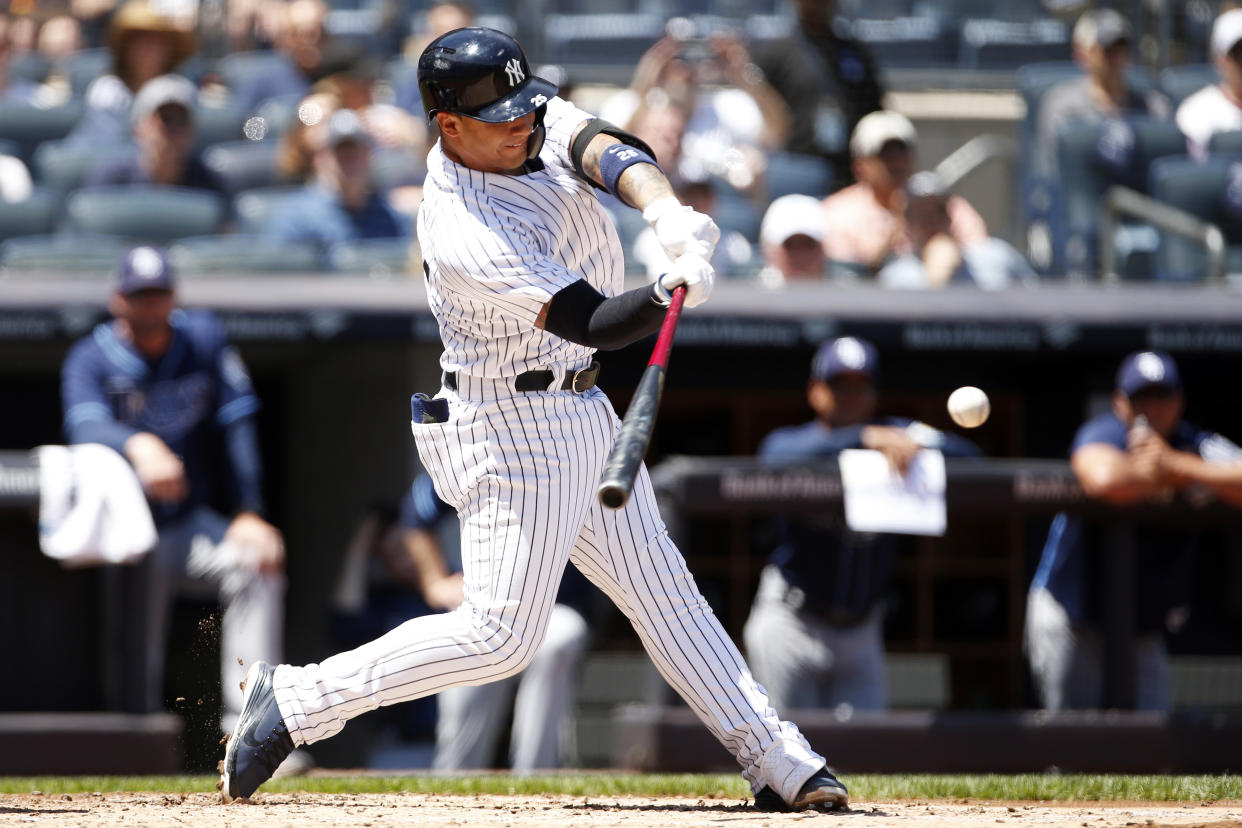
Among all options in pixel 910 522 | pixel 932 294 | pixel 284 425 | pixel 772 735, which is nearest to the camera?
pixel 772 735

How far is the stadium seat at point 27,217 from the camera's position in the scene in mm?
6988

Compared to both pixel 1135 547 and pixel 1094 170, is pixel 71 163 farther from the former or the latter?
pixel 1135 547

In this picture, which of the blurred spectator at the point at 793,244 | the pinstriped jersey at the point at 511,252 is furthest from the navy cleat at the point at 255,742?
the blurred spectator at the point at 793,244

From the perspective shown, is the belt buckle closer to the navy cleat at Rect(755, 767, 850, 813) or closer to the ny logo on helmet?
the ny logo on helmet

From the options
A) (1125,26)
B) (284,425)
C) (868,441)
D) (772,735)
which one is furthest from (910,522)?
(1125,26)

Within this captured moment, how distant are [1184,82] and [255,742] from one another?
6353mm

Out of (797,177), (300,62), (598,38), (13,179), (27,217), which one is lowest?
(27,217)

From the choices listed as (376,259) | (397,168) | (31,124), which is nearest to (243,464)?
(376,259)

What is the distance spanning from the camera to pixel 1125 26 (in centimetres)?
874

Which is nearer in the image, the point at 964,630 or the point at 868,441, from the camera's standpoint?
the point at 868,441

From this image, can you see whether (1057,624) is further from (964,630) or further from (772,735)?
(772,735)

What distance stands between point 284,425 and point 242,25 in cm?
244

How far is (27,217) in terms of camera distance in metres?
7.01

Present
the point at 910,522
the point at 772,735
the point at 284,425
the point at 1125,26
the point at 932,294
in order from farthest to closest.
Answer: the point at 1125,26 < the point at 284,425 < the point at 932,294 < the point at 910,522 < the point at 772,735
